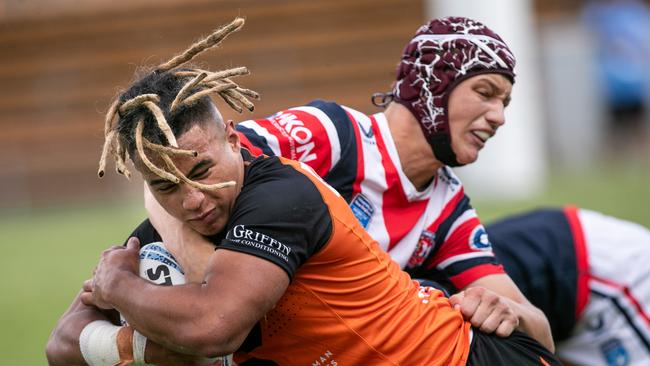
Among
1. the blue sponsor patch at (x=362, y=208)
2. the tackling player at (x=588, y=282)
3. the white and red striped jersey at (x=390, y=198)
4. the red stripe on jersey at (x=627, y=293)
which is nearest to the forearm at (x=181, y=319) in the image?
the white and red striped jersey at (x=390, y=198)

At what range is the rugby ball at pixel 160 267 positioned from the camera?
12.8ft

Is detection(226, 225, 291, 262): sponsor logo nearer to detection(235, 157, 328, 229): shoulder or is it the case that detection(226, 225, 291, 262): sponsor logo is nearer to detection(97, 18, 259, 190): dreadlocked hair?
detection(235, 157, 328, 229): shoulder

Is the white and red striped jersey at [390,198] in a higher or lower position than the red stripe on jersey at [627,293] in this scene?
higher

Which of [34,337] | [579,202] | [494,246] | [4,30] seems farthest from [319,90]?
[494,246]

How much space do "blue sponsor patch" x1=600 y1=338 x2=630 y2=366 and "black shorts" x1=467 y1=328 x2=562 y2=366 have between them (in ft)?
6.35

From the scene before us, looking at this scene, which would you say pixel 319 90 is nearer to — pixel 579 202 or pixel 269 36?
pixel 269 36

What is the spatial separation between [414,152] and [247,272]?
5.57 ft

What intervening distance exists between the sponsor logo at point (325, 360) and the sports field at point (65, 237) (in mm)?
3371

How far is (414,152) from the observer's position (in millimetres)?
4922

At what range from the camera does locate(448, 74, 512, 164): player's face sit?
4.73 meters

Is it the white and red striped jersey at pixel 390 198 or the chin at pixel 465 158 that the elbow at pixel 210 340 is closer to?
the white and red striped jersey at pixel 390 198

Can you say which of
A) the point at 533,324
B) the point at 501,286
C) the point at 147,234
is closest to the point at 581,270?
the point at 501,286

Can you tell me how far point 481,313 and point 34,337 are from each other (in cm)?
460

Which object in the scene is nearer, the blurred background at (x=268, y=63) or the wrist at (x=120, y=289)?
the wrist at (x=120, y=289)
